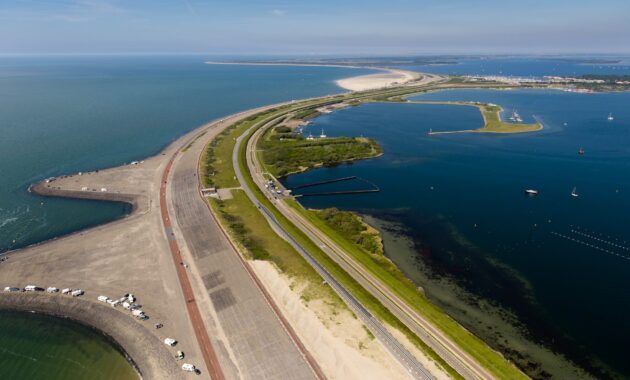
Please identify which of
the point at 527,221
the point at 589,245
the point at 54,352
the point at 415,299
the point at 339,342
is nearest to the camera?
the point at 339,342

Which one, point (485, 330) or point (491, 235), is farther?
point (491, 235)

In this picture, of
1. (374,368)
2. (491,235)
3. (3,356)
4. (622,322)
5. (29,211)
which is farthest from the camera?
(29,211)

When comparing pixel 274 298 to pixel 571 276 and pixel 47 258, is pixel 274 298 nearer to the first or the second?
pixel 47 258

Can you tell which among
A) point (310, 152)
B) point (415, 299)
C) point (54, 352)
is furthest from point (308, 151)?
point (54, 352)

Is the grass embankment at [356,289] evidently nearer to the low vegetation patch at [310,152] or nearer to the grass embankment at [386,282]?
the grass embankment at [386,282]

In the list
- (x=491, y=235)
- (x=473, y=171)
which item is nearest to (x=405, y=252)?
(x=491, y=235)

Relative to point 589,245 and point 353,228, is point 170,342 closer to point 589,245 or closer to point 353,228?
point 353,228


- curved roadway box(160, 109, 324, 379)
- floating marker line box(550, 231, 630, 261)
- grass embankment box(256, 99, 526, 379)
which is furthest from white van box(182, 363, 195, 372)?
floating marker line box(550, 231, 630, 261)

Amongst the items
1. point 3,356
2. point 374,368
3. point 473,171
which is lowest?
point 3,356
